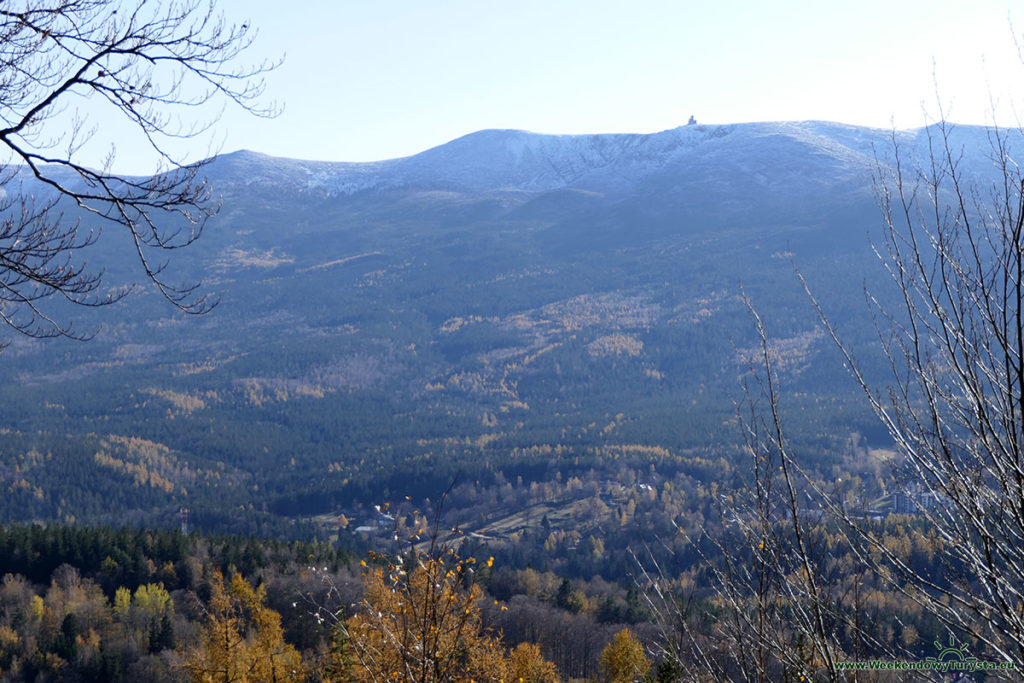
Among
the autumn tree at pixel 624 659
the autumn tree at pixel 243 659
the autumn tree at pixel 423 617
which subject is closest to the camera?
the autumn tree at pixel 423 617

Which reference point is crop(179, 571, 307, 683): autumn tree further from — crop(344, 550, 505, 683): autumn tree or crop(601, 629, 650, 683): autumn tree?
crop(601, 629, 650, 683): autumn tree

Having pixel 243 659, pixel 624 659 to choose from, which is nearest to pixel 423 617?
pixel 243 659

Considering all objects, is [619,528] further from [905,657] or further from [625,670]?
[905,657]

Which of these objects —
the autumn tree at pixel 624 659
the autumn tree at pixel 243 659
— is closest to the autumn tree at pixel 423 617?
the autumn tree at pixel 243 659

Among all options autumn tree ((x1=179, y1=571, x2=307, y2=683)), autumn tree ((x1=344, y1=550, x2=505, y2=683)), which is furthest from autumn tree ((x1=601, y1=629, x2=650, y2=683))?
autumn tree ((x1=344, y1=550, x2=505, y2=683))

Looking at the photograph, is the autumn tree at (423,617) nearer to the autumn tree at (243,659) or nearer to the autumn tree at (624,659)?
the autumn tree at (243,659)

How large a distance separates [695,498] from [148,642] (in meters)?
106

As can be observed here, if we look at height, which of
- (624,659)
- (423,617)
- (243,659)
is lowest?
(624,659)

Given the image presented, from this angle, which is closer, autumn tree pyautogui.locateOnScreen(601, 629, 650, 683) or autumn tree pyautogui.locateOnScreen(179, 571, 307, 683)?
autumn tree pyautogui.locateOnScreen(179, 571, 307, 683)

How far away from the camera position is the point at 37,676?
5331cm

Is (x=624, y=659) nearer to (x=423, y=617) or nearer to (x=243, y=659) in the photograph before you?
(x=243, y=659)

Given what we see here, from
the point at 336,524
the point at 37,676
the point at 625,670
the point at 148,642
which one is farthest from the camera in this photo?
the point at 336,524

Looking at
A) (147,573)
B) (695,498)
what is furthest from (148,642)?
(695,498)

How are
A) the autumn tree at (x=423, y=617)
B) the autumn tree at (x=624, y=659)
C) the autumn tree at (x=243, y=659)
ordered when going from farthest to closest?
the autumn tree at (x=624, y=659) < the autumn tree at (x=243, y=659) < the autumn tree at (x=423, y=617)
